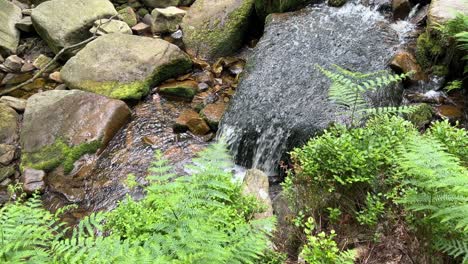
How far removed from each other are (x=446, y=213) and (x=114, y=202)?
4.38 metres

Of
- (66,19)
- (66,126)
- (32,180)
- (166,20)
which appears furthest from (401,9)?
(66,19)

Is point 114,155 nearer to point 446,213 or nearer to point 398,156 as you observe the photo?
point 398,156

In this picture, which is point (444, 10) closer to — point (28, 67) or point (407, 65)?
point (407, 65)

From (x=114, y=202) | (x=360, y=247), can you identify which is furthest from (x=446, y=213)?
(x=114, y=202)

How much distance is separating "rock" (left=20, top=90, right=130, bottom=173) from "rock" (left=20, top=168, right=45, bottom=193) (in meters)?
0.15

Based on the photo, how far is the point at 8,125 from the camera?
691 cm

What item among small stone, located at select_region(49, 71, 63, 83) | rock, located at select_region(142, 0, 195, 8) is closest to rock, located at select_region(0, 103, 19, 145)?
small stone, located at select_region(49, 71, 63, 83)

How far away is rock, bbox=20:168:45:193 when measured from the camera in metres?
5.87

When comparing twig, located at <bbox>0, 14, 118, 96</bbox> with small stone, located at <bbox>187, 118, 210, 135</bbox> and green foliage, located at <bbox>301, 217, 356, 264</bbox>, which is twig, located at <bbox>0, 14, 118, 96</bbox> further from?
green foliage, located at <bbox>301, 217, 356, 264</bbox>

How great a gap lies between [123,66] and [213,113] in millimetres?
2246

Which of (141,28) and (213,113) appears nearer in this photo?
(213,113)

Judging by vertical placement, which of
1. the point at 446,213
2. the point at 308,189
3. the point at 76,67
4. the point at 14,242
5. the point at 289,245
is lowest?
the point at 76,67

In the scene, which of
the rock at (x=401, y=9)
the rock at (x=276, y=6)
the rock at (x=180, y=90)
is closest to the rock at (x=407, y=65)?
the rock at (x=401, y=9)

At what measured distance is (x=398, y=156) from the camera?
3.28m
